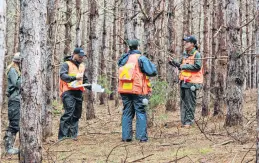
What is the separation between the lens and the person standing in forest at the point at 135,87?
788 cm

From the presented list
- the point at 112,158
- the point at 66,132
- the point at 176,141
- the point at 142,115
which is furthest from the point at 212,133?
the point at 66,132

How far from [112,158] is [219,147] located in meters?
1.63

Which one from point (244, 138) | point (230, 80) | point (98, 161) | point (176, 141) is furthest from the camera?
point (230, 80)

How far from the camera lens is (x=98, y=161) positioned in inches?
242

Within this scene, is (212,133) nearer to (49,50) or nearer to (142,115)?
(142,115)

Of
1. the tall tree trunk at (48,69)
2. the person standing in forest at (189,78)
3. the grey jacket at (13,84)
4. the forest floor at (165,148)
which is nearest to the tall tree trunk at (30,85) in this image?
the forest floor at (165,148)

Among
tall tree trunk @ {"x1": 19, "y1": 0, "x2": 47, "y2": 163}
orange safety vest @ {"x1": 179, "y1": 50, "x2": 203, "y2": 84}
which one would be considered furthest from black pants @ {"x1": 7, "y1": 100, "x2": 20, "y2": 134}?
orange safety vest @ {"x1": 179, "y1": 50, "x2": 203, "y2": 84}

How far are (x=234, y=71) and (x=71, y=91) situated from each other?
327 centimetres

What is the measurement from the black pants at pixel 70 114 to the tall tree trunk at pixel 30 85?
346cm

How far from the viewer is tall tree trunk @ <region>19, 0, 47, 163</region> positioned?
5246mm

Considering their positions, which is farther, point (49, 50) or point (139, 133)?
point (49, 50)

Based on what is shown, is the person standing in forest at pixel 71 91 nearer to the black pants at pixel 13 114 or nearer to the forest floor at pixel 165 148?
the forest floor at pixel 165 148

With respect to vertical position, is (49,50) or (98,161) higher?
(49,50)

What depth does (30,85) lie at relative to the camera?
525cm
